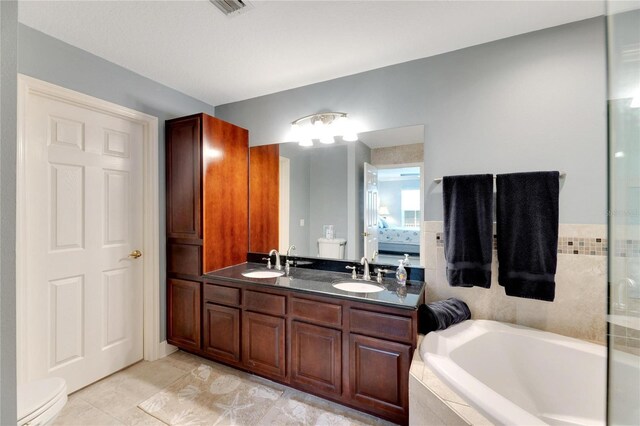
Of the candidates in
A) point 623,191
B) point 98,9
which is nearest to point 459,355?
point 623,191

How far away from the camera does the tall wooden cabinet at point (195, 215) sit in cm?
228

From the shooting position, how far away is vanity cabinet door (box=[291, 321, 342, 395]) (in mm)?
1737

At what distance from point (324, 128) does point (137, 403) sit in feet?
8.28

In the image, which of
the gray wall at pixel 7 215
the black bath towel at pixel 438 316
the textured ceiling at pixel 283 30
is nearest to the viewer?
the gray wall at pixel 7 215

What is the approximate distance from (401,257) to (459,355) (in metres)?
0.77

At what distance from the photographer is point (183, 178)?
2361mm

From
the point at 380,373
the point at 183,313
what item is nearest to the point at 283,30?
the point at 380,373

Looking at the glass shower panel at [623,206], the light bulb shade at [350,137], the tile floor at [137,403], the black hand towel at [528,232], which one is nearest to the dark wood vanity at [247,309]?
the tile floor at [137,403]

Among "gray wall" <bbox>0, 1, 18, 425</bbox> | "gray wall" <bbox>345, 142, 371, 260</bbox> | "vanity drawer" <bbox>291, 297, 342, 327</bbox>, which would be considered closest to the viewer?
→ "gray wall" <bbox>0, 1, 18, 425</bbox>

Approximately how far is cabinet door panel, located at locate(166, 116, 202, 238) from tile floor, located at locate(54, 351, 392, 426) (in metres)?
1.14

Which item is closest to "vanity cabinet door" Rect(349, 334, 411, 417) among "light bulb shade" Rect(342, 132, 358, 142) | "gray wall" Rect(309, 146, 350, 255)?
"gray wall" Rect(309, 146, 350, 255)

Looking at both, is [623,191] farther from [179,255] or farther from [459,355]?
[179,255]

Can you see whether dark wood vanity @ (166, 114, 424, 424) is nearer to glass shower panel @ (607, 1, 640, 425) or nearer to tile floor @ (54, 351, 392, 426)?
tile floor @ (54, 351, 392, 426)

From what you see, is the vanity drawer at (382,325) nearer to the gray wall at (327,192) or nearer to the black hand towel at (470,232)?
the black hand towel at (470,232)
